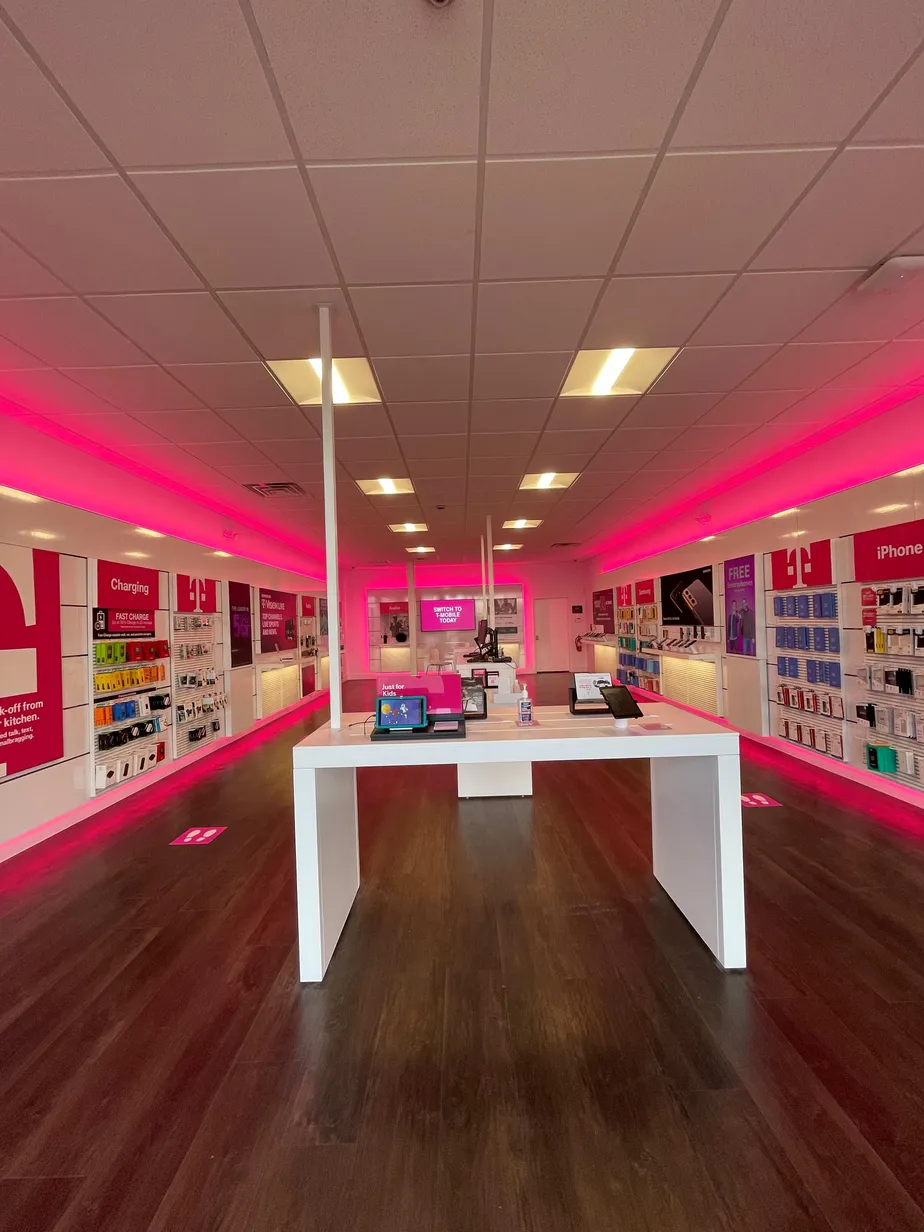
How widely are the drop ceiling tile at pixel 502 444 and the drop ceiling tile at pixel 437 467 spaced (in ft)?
0.94

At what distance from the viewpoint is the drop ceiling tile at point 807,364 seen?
349 centimetres

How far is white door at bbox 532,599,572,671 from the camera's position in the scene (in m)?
16.4

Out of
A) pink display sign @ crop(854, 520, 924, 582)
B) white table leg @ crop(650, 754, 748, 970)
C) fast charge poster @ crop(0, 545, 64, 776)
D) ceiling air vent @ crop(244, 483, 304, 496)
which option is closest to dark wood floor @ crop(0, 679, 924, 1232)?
white table leg @ crop(650, 754, 748, 970)

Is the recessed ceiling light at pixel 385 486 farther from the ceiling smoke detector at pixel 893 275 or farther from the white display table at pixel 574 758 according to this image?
the ceiling smoke detector at pixel 893 275

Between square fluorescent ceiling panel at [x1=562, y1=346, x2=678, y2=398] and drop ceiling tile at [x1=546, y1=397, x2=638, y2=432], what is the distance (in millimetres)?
110

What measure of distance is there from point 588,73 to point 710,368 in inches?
92.5

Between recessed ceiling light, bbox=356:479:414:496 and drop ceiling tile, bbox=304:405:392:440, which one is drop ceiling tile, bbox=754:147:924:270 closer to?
drop ceiling tile, bbox=304:405:392:440

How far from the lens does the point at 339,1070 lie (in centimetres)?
192

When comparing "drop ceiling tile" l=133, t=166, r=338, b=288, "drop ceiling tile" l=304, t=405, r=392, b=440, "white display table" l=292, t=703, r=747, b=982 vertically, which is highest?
"drop ceiling tile" l=133, t=166, r=338, b=288

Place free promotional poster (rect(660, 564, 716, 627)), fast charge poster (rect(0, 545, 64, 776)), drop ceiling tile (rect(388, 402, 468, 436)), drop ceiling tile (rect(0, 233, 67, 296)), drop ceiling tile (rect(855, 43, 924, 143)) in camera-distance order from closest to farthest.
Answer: drop ceiling tile (rect(855, 43, 924, 143)) < drop ceiling tile (rect(0, 233, 67, 296)) < fast charge poster (rect(0, 545, 64, 776)) < drop ceiling tile (rect(388, 402, 468, 436)) < free promotional poster (rect(660, 564, 716, 627))

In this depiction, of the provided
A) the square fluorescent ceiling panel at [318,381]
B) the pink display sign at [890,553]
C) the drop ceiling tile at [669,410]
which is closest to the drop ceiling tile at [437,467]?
the square fluorescent ceiling panel at [318,381]

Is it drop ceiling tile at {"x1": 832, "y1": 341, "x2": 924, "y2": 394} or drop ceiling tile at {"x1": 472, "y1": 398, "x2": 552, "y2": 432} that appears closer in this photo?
drop ceiling tile at {"x1": 832, "y1": 341, "x2": 924, "y2": 394}

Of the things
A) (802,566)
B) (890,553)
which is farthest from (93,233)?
(802,566)

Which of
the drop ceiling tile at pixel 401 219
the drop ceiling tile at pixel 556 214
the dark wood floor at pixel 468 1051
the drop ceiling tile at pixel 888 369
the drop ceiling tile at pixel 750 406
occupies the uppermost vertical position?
the drop ceiling tile at pixel 556 214
